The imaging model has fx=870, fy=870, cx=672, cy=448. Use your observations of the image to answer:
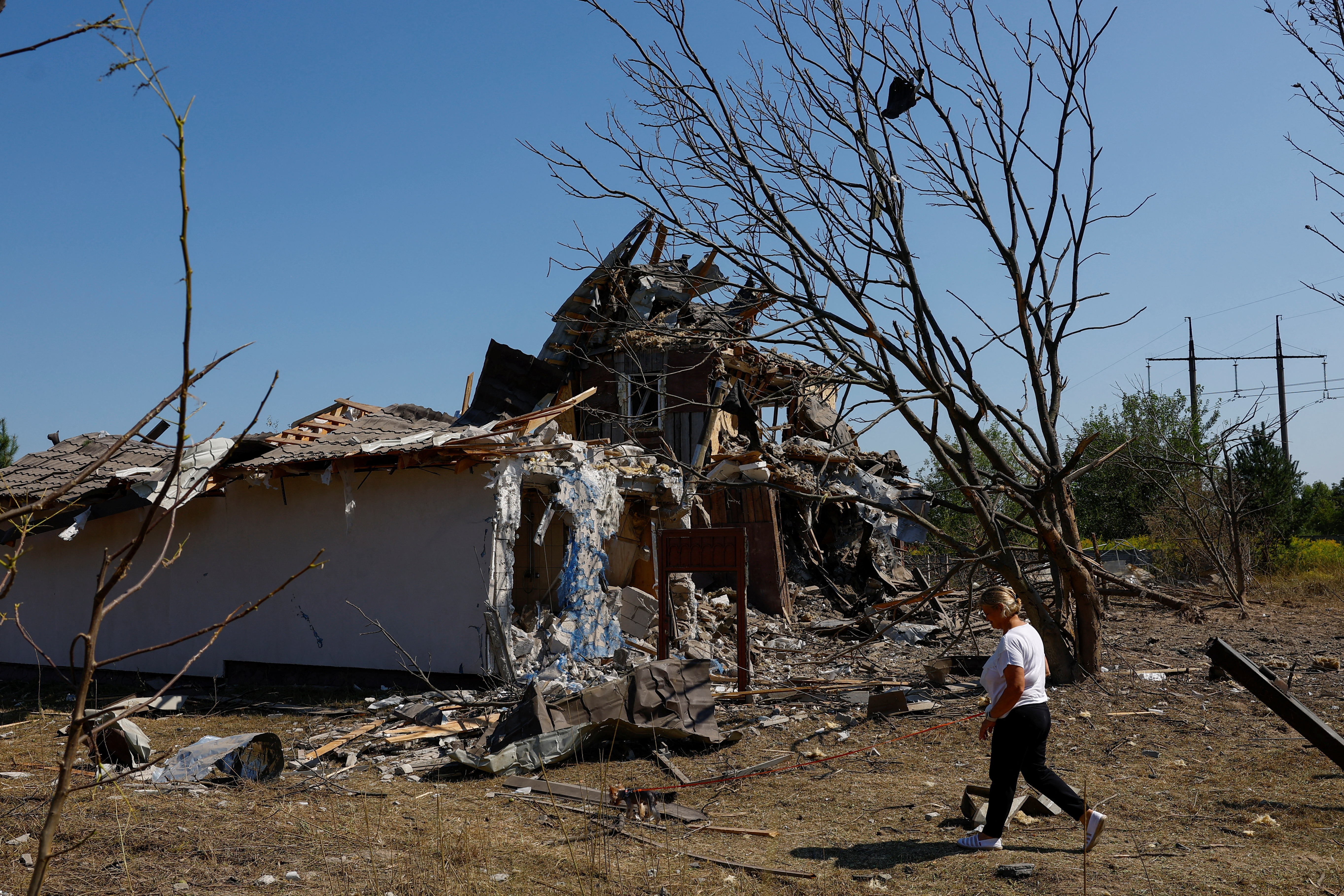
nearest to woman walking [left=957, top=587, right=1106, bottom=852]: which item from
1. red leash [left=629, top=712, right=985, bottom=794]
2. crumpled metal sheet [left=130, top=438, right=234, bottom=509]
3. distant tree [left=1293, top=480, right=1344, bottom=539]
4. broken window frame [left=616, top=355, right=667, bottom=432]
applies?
red leash [left=629, top=712, right=985, bottom=794]

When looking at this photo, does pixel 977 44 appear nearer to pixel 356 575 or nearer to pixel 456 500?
pixel 456 500

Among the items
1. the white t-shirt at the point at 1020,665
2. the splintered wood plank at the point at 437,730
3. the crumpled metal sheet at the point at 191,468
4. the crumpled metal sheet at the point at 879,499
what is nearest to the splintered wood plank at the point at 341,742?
the splintered wood plank at the point at 437,730

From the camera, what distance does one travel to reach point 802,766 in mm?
7004

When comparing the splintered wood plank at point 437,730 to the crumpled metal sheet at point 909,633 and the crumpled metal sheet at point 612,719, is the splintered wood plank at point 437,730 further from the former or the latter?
the crumpled metal sheet at point 909,633

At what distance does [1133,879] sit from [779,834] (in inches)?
77.8

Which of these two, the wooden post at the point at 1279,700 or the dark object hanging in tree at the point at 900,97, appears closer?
the wooden post at the point at 1279,700

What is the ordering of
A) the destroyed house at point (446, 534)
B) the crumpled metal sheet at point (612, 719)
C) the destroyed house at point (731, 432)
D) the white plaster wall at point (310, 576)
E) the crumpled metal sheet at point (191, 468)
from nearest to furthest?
the crumpled metal sheet at point (612, 719), the crumpled metal sheet at point (191, 468), the destroyed house at point (446, 534), the white plaster wall at point (310, 576), the destroyed house at point (731, 432)

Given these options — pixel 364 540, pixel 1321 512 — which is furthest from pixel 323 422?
pixel 1321 512

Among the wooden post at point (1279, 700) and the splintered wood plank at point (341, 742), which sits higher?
the wooden post at point (1279, 700)

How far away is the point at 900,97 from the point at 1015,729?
22.8 feet

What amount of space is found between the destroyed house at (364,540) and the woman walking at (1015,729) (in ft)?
20.8

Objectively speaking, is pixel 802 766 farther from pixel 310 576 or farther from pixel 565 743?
pixel 310 576

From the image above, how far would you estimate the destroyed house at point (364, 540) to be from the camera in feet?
33.9

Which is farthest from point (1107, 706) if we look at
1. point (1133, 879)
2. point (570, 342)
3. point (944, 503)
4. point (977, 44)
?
point (570, 342)
